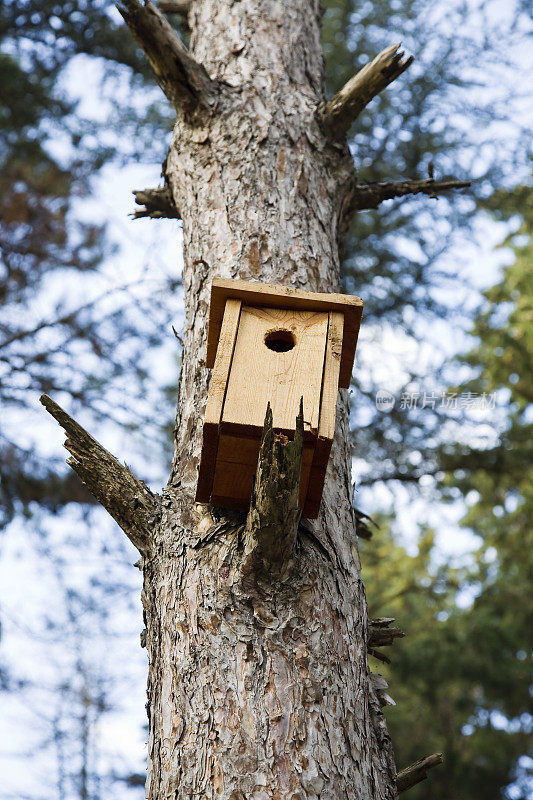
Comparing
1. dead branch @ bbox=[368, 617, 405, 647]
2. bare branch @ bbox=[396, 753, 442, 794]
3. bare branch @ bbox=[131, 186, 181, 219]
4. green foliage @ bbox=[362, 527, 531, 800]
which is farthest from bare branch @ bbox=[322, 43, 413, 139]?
green foliage @ bbox=[362, 527, 531, 800]

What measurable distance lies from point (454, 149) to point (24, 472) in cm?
388

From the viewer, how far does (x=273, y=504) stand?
1.67m

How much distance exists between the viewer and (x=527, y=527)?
7.23 meters

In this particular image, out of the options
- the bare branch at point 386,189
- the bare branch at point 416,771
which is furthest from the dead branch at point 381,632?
the bare branch at point 386,189

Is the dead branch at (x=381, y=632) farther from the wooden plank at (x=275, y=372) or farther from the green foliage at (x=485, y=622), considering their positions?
the green foliage at (x=485, y=622)

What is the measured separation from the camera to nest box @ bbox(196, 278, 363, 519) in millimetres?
1768

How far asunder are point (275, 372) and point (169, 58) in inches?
55.4

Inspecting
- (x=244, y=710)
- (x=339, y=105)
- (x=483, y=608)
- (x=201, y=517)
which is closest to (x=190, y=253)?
(x=339, y=105)

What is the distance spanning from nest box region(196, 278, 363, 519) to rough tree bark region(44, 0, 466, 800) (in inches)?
5.9

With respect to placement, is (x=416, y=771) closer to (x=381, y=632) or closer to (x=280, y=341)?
(x=381, y=632)

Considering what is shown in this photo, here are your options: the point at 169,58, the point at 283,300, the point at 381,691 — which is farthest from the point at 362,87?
the point at 381,691

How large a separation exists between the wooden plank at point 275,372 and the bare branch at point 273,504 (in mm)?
78

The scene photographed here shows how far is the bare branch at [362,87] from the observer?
8.80ft

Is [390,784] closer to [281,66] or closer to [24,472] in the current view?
[281,66]
